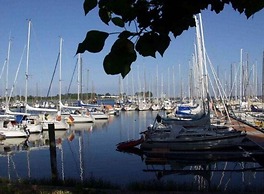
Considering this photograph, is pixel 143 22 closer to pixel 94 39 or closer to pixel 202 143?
pixel 94 39

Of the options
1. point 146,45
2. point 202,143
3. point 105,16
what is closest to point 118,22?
point 105,16

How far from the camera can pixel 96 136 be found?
1451 inches

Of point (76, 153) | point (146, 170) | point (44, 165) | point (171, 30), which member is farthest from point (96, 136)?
point (171, 30)

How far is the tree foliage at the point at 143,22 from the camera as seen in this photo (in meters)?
1.58

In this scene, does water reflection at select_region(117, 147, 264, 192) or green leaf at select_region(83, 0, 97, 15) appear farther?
water reflection at select_region(117, 147, 264, 192)

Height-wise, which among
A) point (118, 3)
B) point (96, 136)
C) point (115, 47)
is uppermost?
point (118, 3)

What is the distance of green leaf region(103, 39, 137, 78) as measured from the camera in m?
1.62

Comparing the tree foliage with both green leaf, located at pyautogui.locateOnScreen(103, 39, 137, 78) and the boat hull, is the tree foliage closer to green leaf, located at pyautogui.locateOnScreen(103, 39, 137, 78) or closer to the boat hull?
green leaf, located at pyautogui.locateOnScreen(103, 39, 137, 78)

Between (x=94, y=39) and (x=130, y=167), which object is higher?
(x=94, y=39)

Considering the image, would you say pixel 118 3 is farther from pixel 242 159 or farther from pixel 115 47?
pixel 242 159

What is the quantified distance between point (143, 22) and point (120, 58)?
0.81 feet

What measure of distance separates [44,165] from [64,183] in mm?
10138

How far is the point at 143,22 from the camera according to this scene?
1.75 m

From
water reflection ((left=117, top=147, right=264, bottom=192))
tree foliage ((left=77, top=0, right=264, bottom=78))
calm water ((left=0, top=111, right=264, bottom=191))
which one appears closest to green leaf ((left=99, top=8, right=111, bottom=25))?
tree foliage ((left=77, top=0, right=264, bottom=78))
